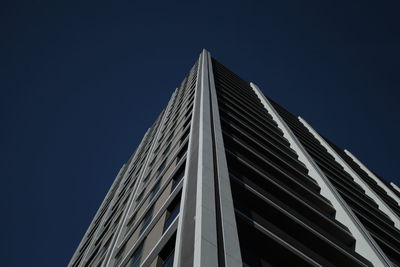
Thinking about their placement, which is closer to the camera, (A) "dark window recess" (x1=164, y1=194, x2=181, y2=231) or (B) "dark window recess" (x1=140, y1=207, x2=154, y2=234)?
(A) "dark window recess" (x1=164, y1=194, x2=181, y2=231)

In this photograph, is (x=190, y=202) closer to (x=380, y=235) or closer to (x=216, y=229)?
(x=216, y=229)

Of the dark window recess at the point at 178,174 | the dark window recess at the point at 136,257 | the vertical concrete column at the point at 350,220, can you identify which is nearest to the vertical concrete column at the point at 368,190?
the vertical concrete column at the point at 350,220

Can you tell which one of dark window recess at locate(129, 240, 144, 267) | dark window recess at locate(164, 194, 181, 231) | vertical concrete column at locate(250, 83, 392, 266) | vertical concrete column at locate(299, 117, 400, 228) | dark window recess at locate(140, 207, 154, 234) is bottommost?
dark window recess at locate(129, 240, 144, 267)

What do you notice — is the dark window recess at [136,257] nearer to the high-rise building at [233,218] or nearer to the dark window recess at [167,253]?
the high-rise building at [233,218]

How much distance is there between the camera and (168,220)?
30.9 feet

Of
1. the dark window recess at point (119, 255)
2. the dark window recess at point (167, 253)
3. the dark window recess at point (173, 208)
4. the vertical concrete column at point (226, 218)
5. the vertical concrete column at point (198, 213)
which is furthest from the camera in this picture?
the dark window recess at point (119, 255)

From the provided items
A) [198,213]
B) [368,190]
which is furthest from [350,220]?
[368,190]

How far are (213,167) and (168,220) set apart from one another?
1773 millimetres

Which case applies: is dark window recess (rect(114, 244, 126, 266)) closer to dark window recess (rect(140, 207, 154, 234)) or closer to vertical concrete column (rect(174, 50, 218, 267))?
dark window recess (rect(140, 207, 154, 234))

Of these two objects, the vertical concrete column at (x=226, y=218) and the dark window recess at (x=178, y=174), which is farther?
the dark window recess at (x=178, y=174)

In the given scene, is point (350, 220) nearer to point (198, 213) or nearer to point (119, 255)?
point (119, 255)

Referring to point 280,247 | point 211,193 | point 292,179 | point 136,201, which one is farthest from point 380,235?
point 211,193

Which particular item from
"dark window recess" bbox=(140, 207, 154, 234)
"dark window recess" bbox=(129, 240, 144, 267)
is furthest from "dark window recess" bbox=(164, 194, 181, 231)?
"dark window recess" bbox=(140, 207, 154, 234)

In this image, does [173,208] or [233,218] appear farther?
[173,208]
